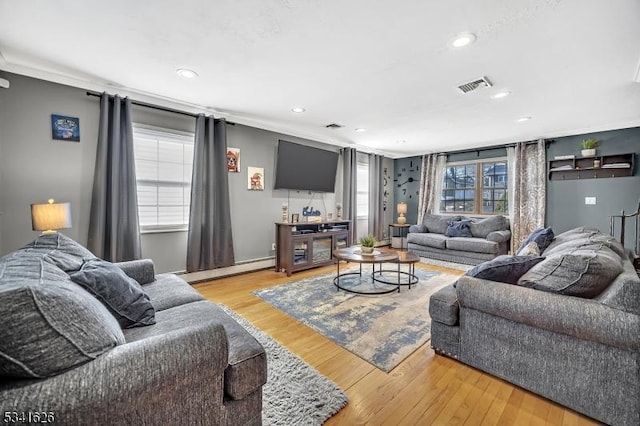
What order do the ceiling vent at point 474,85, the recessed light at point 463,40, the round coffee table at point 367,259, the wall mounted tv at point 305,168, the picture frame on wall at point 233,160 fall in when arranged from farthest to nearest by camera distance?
the wall mounted tv at point 305,168 → the picture frame on wall at point 233,160 → the round coffee table at point 367,259 → the ceiling vent at point 474,85 → the recessed light at point 463,40

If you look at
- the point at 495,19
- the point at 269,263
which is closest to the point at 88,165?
the point at 269,263

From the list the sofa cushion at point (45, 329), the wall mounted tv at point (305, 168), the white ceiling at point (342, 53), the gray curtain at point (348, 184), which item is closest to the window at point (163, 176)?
the white ceiling at point (342, 53)

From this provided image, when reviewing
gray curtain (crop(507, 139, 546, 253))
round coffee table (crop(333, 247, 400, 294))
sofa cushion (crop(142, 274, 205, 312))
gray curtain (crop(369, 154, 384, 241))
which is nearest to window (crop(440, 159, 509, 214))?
gray curtain (crop(507, 139, 546, 253))

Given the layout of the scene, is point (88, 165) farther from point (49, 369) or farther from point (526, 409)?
point (526, 409)

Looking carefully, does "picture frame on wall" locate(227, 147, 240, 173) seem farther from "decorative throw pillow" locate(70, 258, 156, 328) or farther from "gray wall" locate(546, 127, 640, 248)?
"gray wall" locate(546, 127, 640, 248)

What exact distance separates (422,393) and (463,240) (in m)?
3.94

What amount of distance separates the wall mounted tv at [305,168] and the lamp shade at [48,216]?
2.80m

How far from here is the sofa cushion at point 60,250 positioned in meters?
1.47

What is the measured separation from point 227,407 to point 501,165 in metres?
6.41

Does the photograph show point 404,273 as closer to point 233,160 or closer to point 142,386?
point 233,160

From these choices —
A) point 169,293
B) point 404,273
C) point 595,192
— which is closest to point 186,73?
point 169,293

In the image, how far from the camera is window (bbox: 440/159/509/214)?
225 inches

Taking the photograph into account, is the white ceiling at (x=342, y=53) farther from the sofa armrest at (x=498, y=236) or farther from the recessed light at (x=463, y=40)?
the sofa armrest at (x=498, y=236)

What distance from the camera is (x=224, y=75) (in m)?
2.74
